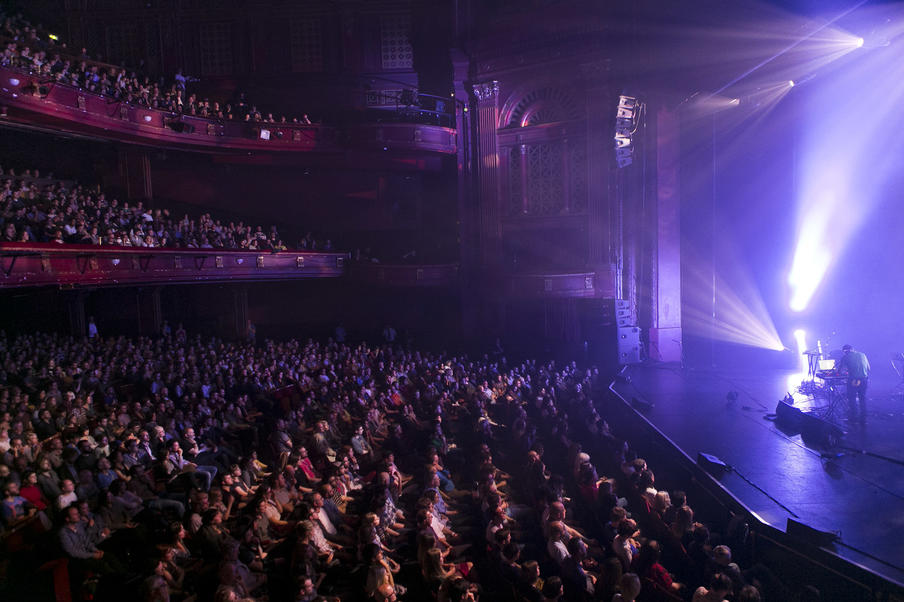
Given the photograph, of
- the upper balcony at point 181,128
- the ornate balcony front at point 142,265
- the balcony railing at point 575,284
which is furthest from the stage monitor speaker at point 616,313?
the ornate balcony front at point 142,265

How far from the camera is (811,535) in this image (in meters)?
5.51

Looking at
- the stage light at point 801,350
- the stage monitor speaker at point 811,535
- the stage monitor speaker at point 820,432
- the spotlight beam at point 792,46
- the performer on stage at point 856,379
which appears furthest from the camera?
the stage light at point 801,350

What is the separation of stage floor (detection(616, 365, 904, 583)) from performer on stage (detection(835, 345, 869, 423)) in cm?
31

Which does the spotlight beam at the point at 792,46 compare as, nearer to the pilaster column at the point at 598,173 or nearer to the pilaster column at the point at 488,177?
the pilaster column at the point at 598,173

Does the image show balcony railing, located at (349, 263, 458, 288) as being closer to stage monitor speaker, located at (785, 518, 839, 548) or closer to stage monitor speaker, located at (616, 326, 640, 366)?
stage monitor speaker, located at (616, 326, 640, 366)

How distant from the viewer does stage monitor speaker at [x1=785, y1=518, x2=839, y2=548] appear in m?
5.45

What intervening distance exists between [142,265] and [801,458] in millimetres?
13931

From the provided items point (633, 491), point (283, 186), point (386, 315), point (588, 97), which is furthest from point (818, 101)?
point (283, 186)

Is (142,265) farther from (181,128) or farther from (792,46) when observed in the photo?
(792,46)

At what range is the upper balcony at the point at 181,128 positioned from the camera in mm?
12633

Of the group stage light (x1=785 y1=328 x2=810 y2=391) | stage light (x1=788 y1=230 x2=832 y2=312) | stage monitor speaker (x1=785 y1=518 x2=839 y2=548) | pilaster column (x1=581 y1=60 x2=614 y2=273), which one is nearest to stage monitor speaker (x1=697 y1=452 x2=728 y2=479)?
stage monitor speaker (x1=785 y1=518 x2=839 y2=548)

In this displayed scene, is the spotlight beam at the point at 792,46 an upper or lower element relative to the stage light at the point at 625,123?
upper

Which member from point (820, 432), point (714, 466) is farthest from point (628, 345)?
point (714, 466)

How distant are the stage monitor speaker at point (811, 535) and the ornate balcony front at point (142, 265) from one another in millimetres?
12734
